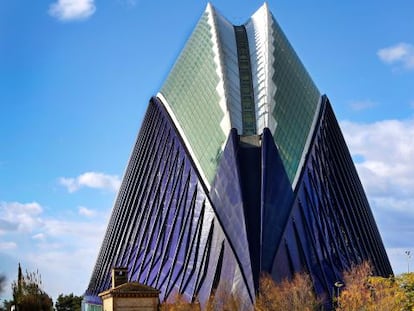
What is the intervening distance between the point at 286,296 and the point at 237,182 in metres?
12.9

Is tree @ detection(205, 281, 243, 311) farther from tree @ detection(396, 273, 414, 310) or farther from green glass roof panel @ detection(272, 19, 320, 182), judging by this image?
tree @ detection(396, 273, 414, 310)

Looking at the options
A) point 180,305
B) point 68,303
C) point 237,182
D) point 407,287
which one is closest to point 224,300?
point 180,305

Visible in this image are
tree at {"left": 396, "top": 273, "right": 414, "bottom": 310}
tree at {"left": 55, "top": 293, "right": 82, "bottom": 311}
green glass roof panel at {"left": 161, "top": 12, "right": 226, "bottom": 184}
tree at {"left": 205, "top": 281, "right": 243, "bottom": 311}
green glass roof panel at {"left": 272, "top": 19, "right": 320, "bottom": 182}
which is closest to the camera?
tree at {"left": 396, "top": 273, "right": 414, "bottom": 310}

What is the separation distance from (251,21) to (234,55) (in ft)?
→ 29.3

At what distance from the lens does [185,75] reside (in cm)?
7381

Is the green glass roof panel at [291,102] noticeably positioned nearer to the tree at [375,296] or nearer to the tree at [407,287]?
the tree at [375,296]

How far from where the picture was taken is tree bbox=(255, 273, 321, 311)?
47319 mm

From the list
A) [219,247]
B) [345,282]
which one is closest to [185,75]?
Answer: [219,247]

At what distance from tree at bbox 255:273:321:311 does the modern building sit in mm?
1643

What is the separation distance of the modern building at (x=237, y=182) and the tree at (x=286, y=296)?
1643 millimetres

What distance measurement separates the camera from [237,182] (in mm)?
59031

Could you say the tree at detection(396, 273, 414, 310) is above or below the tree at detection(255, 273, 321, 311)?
below

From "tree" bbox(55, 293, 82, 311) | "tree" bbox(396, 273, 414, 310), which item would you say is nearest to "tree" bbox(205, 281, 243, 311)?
"tree" bbox(396, 273, 414, 310)

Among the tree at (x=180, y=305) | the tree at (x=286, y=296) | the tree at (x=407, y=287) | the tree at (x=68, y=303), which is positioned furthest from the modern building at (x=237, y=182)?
the tree at (x=68, y=303)
